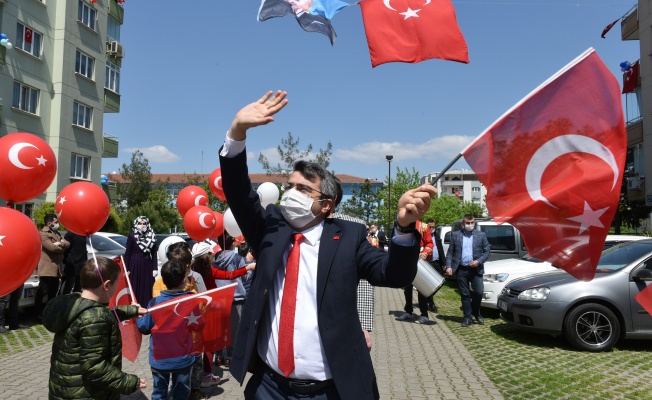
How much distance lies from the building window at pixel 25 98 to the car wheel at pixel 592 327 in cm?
2467

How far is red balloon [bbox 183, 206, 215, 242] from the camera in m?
7.37

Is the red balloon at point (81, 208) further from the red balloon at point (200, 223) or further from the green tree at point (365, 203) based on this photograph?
the green tree at point (365, 203)

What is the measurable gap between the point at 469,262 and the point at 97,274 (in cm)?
774

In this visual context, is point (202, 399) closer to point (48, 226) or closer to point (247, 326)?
point (247, 326)

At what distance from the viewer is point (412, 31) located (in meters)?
5.36

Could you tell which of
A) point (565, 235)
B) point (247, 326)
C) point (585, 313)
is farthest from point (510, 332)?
point (247, 326)

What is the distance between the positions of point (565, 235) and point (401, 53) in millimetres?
2774

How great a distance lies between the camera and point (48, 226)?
9.22 meters

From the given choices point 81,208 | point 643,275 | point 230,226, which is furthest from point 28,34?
point 643,275

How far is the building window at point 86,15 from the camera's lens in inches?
1103

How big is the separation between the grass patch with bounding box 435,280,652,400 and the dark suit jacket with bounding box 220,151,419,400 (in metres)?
3.97

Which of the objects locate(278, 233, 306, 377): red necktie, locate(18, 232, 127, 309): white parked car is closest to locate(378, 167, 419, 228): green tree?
locate(18, 232, 127, 309): white parked car

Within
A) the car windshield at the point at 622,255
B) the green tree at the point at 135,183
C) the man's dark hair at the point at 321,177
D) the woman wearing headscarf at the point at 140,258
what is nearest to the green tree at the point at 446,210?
the green tree at the point at 135,183

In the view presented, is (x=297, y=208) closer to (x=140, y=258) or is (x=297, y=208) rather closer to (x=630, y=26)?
(x=140, y=258)
